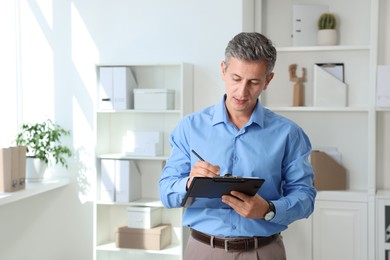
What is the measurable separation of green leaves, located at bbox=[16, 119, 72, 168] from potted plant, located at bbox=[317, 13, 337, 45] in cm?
200

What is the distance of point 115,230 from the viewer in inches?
171

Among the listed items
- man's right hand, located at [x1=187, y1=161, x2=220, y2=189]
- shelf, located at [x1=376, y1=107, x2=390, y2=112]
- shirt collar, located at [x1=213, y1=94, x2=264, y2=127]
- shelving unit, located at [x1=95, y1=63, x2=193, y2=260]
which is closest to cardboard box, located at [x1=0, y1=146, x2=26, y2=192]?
shelving unit, located at [x1=95, y1=63, x2=193, y2=260]

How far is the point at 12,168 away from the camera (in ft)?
12.4

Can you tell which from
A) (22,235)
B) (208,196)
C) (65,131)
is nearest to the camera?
(208,196)

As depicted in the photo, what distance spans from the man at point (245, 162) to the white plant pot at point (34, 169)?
222cm

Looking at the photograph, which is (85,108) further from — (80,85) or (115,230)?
(115,230)

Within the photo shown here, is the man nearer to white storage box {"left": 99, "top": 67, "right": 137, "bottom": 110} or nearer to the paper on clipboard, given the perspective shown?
white storage box {"left": 99, "top": 67, "right": 137, "bottom": 110}

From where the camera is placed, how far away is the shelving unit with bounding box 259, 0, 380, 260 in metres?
4.32

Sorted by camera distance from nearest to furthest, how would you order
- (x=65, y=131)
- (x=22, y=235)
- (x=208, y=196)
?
(x=208, y=196) < (x=22, y=235) < (x=65, y=131)

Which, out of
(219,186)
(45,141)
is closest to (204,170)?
(219,186)

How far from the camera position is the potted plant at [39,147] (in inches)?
167

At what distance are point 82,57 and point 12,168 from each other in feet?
3.80

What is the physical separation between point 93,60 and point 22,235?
136 cm

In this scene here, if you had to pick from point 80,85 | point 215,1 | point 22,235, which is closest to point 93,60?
point 80,85
